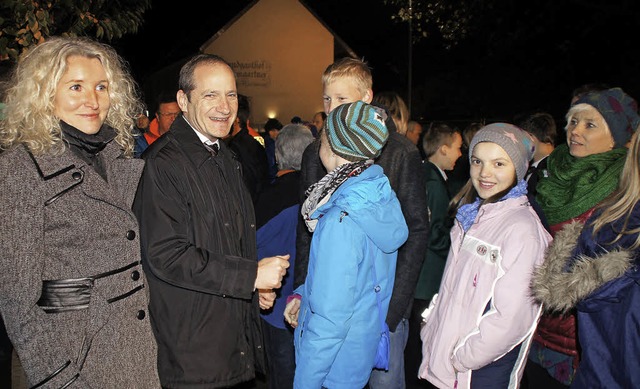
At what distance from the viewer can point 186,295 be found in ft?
9.36

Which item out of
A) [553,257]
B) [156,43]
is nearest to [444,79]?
[156,43]

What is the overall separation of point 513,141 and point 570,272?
995 millimetres

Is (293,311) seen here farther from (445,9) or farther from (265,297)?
(445,9)

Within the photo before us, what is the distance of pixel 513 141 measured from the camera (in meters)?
3.22

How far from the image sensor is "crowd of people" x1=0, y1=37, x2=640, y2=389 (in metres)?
2.34

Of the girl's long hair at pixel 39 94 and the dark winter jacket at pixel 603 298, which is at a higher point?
the girl's long hair at pixel 39 94

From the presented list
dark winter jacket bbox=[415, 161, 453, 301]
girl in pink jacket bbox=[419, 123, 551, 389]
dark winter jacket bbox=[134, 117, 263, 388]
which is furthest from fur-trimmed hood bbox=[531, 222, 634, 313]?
dark winter jacket bbox=[415, 161, 453, 301]

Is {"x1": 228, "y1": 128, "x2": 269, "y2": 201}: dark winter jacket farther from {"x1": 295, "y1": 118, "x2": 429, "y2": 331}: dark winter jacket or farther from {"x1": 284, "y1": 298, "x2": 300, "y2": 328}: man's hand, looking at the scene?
{"x1": 284, "y1": 298, "x2": 300, "y2": 328}: man's hand

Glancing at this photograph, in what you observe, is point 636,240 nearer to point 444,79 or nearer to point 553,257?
point 553,257

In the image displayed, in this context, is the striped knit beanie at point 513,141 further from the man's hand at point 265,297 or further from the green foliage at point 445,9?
the green foliage at point 445,9

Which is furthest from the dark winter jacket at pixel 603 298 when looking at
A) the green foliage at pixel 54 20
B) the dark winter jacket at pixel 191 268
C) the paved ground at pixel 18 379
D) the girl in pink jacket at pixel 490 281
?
the green foliage at pixel 54 20

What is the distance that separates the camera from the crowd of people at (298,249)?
7.66 ft

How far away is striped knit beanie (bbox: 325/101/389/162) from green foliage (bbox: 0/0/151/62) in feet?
10.2

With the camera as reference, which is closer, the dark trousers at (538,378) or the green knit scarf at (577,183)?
the green knit scarf at (577,183)
